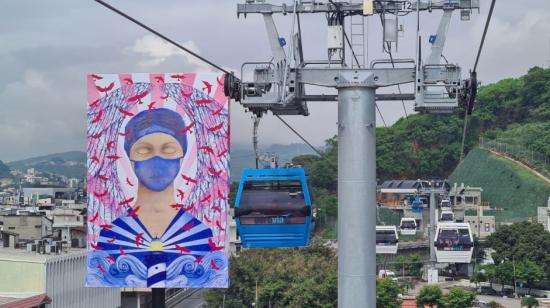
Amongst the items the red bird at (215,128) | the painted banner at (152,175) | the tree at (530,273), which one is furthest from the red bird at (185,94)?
the tree at (530,273)

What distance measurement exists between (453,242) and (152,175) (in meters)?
38.3

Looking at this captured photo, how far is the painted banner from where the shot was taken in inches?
→ 604

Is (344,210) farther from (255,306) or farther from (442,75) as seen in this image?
(255,306)

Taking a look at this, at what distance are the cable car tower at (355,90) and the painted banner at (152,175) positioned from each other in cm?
609

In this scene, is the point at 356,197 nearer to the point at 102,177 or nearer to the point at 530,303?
the point at 102,177

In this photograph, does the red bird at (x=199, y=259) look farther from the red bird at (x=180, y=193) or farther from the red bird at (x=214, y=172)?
the red bird at (x=214, y=172)

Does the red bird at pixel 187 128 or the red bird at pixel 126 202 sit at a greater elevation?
the red bird at pixel 187 128

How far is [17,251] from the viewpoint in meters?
38.7

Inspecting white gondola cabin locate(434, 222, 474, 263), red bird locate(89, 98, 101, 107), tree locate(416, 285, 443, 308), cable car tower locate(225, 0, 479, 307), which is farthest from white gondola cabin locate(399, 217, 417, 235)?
cable car tower locate(225, 0, 479, 307)

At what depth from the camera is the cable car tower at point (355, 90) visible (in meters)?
8.91

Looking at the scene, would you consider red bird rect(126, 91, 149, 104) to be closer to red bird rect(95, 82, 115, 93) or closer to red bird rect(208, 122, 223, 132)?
red bird rect(95, 82, 115, 93)

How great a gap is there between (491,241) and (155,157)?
42619 millimetres

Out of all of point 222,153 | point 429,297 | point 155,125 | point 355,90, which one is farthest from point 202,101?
Answer: point 429,297

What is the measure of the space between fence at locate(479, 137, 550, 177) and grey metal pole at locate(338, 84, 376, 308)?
234 ft
